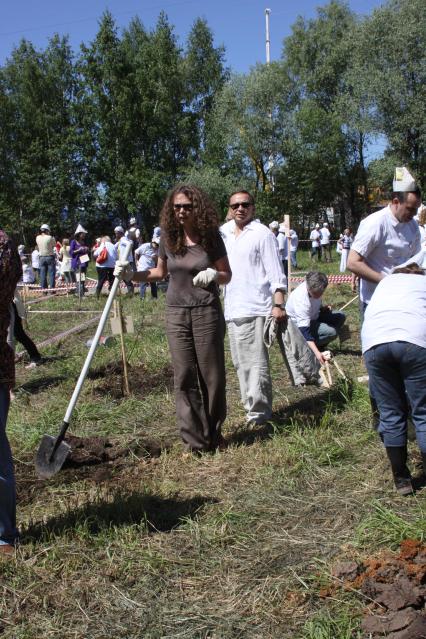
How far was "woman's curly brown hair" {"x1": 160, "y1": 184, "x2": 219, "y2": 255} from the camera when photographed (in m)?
4.26

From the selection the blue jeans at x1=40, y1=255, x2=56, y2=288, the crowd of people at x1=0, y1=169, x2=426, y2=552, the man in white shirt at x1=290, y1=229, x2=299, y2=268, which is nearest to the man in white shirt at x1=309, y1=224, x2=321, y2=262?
the man in white shirt at x1=290, y1=229, x2=299, y2=268

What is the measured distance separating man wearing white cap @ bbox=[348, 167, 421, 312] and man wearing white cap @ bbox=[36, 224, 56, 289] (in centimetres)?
1318

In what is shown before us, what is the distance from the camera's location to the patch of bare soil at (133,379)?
6273 millimetres

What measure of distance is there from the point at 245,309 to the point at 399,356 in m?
1.70

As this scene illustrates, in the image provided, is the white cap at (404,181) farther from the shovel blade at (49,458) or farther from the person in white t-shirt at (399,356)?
the shovel blade at (49,458)

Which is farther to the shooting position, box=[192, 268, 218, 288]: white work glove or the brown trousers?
the brown trousers

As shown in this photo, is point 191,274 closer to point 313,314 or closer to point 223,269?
point 223,269

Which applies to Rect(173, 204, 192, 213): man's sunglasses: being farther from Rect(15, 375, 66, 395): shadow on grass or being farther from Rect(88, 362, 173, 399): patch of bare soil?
Rect(15, 375, 66, 395): shadow on grass

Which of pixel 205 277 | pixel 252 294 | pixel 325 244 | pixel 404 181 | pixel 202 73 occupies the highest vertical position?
pixel 202 73

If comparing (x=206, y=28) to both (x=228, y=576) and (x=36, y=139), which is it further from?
(x=228, y=576)

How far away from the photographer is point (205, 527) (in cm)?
335

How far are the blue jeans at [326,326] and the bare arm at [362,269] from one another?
2755mm

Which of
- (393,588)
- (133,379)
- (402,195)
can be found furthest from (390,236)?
(133,379)

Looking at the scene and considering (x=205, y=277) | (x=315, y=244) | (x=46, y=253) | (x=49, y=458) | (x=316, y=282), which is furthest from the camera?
(x=315, y=244)
